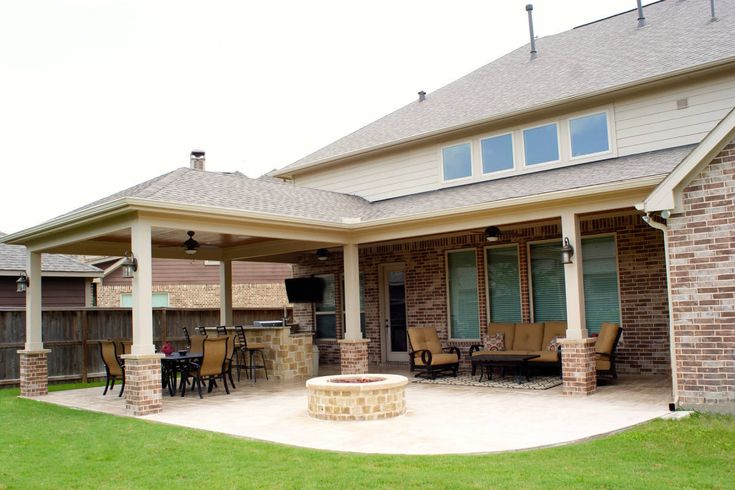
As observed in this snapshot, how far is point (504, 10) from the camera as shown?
55.3 feet

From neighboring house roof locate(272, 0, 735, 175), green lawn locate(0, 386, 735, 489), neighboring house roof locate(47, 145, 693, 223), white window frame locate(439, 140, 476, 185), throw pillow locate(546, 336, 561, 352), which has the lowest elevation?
green lawn locate(0, 386, 735, 489)

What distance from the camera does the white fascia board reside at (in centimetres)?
772

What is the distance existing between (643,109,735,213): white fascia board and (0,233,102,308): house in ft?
47.1

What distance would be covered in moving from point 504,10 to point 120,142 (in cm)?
2156

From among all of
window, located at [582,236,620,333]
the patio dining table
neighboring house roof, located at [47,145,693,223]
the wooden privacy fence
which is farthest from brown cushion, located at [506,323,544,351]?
the wooden privacy fence

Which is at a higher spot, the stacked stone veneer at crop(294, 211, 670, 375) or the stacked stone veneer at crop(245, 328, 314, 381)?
the stacked stone veneer at crop(294, 211, 670, 375)

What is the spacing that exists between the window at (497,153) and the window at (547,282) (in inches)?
67.4

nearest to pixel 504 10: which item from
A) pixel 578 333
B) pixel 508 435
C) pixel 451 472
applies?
pixel 578 333

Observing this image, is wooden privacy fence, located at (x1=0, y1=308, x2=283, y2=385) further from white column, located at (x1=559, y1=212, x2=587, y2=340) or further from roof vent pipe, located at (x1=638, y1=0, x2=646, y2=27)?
roof vent pipe, located at (x1=638, y1=0, x2=646, y2=27)

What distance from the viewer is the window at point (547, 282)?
1267 centimetres

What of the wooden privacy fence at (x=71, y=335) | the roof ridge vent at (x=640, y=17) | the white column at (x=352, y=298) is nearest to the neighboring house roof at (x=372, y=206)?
the white column at (x=352, y=298)

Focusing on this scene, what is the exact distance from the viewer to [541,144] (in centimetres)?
1273

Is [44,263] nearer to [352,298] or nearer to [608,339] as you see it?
[352,298]

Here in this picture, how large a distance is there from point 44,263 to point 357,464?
1400cm
